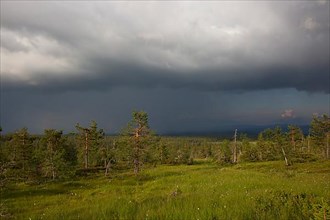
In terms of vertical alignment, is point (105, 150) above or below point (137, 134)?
below

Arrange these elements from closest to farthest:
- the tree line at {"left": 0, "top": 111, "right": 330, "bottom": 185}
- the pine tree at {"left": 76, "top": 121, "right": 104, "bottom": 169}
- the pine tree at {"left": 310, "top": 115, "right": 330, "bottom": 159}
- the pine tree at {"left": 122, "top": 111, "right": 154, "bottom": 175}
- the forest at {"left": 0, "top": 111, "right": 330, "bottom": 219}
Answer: the forest at {"left": 0, "top": 111, "right": 330, "bottom": 219}
the tree line at {"left": 0, "top": 111, "right": 330, "bottom": 185}
the pine tree at {"left": 122, "top": 111, "right": 154, "bottom": 175}
the pine tree at {"left": 76, "top": 121, "right": 104, "bottom": 169}
the pine tree at {"left": 310, "top": 115, "right": 330, "bottom": 159}

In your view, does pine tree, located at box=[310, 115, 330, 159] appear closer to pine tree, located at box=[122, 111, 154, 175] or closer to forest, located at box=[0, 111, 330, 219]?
forest, located at box=[0, 111, 330, 219]

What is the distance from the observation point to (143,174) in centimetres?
5084

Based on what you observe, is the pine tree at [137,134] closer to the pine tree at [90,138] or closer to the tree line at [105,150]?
the tree line at [105,150]

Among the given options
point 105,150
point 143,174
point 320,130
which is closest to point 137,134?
point 143,174

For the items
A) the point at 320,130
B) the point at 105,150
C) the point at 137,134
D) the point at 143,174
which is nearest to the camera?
the point at 143,174

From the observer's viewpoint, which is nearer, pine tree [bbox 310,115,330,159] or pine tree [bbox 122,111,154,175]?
pine tree [bbox 122,111,154,175]

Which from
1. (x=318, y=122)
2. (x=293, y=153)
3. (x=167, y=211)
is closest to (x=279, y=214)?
(x=167, y=211)

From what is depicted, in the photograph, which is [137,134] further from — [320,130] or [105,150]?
[320,130]

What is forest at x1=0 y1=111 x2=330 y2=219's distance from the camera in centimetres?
891

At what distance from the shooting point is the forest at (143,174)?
8906mm

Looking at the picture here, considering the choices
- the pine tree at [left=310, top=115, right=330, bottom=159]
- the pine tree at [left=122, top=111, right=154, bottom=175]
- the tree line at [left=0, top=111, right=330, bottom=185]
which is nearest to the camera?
the tree line at [left=0, top=111, right=330, bottom=185]

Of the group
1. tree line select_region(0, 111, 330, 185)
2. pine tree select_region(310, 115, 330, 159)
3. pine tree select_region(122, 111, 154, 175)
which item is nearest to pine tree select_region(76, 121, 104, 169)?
tree line select_region(0, 111, 330, 185)

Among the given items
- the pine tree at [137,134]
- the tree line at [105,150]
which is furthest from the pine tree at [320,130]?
the pine tree at [137,134]
